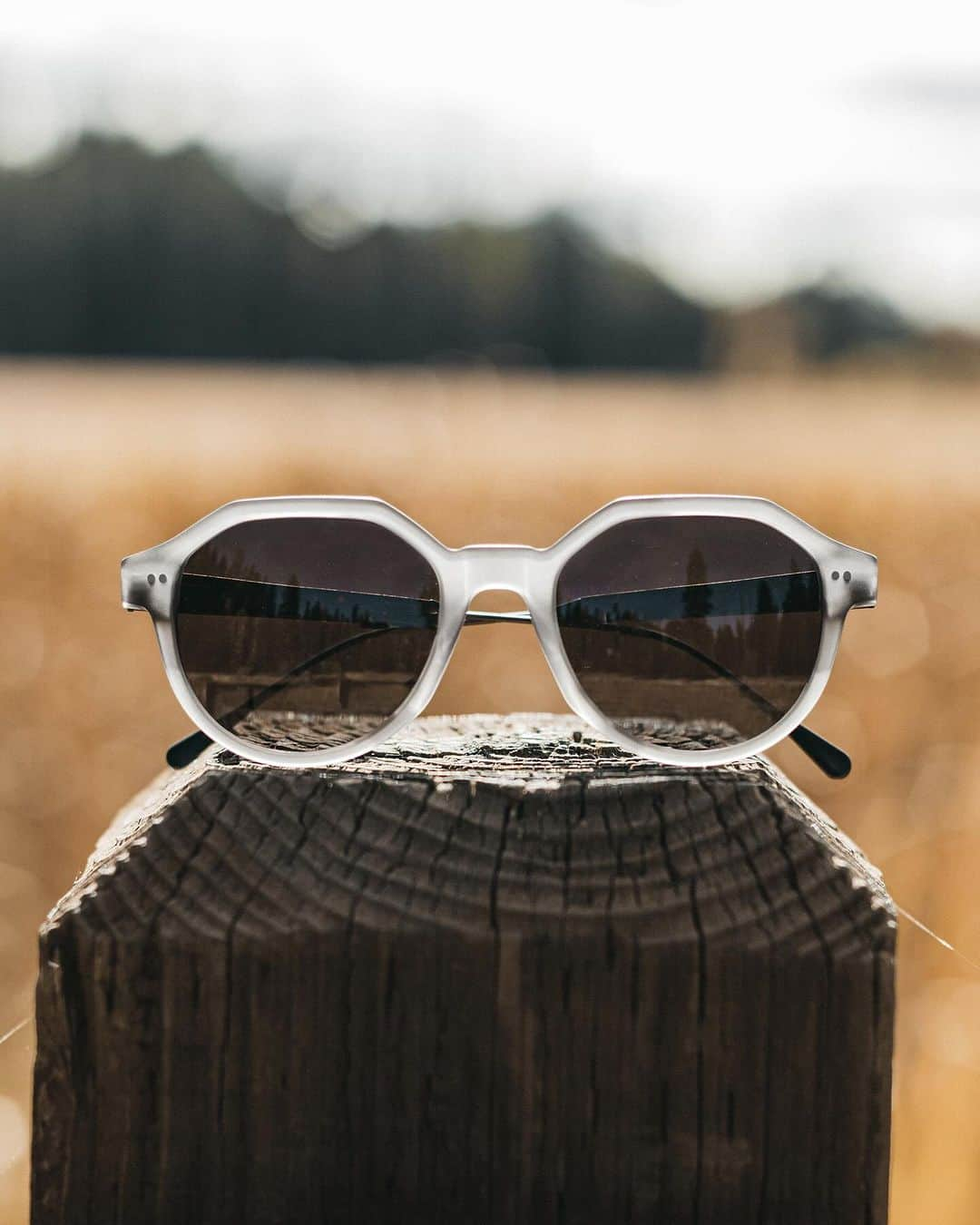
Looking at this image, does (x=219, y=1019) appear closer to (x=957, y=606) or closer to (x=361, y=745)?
(x=361, y=745)

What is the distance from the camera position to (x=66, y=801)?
6.13 ft

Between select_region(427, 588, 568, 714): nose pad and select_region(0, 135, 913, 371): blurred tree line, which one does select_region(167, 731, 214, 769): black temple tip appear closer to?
select_region(427, 588, 568, 714): nose pad

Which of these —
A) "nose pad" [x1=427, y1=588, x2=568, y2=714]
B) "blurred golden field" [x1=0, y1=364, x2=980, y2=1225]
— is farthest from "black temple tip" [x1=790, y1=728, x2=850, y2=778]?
"nose pad" [x1=427, y1=588, x2=568, y2=714]

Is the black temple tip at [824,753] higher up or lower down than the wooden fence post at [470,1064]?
higher up

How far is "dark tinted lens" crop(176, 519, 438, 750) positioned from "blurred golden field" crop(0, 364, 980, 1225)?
104 cm

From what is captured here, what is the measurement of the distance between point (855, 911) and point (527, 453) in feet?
6.90

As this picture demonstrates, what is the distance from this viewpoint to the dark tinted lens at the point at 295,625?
554mm

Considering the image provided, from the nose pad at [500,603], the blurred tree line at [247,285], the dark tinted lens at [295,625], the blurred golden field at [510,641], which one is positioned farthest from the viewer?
the blurred tree line at [247,285]

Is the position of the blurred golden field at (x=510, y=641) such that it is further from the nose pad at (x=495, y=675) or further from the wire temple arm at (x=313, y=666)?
the wire temple arm at (x=313, y=666)

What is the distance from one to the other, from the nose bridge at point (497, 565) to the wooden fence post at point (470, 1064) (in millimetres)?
205

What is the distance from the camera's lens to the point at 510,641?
199cm

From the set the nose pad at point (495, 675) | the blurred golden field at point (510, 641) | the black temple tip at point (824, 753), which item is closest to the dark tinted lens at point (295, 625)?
the black temple tip at point (824, 753)

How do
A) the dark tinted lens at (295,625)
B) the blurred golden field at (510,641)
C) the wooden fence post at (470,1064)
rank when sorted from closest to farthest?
the wooden fence post at (470,1064)
the dark tinted lens at (295,625)
the blurred golden field at (510,641)

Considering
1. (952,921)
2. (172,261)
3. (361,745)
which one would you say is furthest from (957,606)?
(172,261)
